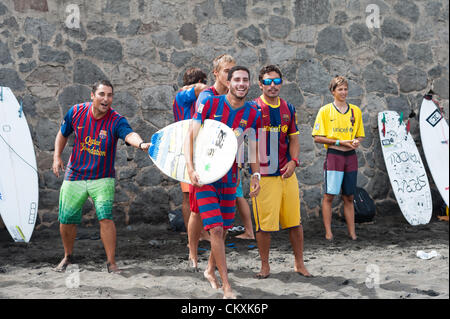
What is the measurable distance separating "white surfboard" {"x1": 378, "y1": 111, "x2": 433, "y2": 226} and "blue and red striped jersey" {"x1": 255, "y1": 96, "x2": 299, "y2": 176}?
255cm

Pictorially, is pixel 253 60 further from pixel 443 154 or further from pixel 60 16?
pixel 443 154

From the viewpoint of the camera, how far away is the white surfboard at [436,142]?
5.78 metres

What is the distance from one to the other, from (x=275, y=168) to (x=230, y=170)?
433 mm

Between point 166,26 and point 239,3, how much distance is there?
87 cm

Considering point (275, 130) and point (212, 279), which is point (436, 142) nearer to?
point (275, 130)

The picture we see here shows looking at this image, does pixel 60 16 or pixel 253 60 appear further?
pixel 253 60

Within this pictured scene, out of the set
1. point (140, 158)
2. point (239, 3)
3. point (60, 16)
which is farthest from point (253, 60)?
point (60, 16)

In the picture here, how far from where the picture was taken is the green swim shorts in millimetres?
3543

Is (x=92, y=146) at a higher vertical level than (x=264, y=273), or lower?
higher

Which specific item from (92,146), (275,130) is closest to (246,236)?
(275,130)

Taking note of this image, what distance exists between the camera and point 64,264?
12.1 feet

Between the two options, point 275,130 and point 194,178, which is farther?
point 275,130

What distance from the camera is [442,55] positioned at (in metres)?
5.98

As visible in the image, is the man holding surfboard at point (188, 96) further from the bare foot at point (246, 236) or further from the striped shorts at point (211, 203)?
the striped shorts at point (211, 203)
